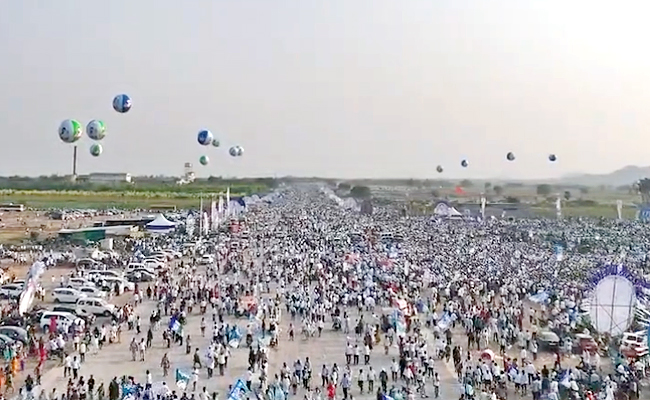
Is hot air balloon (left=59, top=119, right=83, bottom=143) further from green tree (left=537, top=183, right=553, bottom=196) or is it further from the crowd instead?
green tree (left=537, top=183, right=553, bottom=196)

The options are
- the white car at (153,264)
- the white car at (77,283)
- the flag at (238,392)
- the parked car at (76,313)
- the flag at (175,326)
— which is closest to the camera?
the flag at (238,392)

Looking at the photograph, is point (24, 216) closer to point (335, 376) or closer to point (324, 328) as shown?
point (324, 328)

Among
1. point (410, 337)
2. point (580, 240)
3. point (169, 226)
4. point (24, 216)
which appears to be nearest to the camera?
Answer: point (410, 337)

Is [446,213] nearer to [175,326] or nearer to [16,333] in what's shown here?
[175,326]

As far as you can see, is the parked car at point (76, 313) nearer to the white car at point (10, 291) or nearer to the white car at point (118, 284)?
the white car at point (10, 291)

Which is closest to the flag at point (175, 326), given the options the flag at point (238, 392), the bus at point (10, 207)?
the flag at point (238, 392)

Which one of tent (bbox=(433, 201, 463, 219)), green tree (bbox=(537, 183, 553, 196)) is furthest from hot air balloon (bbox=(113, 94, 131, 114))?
green tree (bbox=(537, 183, 553, 196))

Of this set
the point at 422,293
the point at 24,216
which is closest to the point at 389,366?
the point at 422,293
